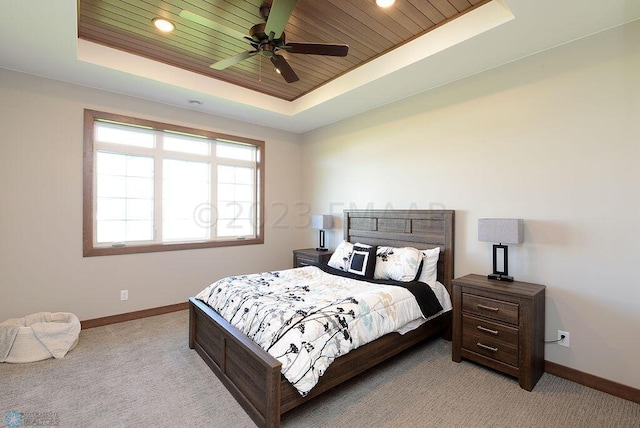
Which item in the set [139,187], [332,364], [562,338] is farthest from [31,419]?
[562,338]

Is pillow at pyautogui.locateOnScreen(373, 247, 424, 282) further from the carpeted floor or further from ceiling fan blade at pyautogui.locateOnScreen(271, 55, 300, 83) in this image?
ceiling fan blade at pyautogui.locateOnScreen(271, 55, 300, 83)

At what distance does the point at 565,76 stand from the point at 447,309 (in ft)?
7.90

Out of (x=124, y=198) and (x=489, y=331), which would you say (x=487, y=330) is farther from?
(x=124, y=198)

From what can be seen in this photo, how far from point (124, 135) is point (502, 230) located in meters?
4.43

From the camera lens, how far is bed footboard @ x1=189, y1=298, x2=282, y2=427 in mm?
1815

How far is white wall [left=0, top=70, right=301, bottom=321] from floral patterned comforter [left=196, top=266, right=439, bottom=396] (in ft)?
4.75

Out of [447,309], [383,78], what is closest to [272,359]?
[447,309]

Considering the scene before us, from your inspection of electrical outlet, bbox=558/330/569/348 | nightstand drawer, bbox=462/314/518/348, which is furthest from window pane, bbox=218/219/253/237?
electrical outlet, bbox=558/330/569/348

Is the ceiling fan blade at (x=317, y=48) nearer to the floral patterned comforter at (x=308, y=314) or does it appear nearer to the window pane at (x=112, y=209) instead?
the floral patterned comforter at (x=308, y=314)

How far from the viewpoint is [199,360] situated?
2768 mm

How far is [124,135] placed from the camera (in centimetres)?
381

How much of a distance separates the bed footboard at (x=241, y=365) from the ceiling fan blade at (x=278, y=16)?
227 cm

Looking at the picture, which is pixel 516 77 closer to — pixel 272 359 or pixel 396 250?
pixel 396 250

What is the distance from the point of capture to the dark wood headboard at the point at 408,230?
10.9ft
